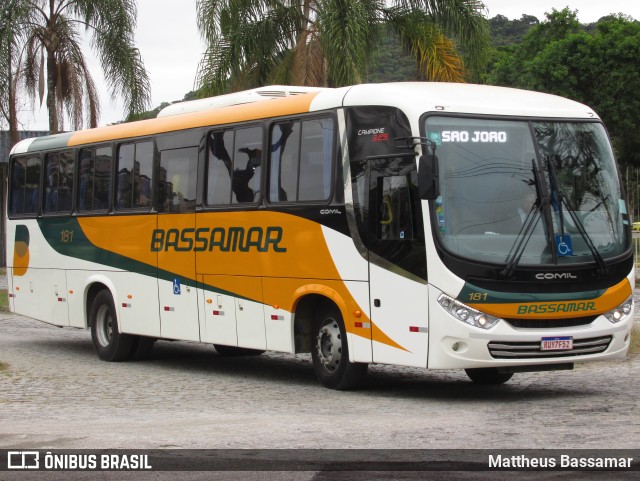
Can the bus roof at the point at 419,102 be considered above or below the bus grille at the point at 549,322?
above

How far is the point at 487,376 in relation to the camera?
14.3 m

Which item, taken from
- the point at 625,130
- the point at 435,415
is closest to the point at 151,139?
the point at 435,415

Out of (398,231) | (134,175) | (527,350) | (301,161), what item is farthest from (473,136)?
(134,175)

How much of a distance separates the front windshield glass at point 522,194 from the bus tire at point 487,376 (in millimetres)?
2224

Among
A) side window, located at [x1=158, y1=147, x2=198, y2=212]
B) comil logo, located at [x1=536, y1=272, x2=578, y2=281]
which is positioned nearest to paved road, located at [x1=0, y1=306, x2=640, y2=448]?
comil logo, located at [x1=536, y1=272, x2=578, y2=281]

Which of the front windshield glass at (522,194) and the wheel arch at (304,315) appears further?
the wheel arch at (304,315)

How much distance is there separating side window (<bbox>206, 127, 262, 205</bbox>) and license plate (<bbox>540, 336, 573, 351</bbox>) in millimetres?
4084

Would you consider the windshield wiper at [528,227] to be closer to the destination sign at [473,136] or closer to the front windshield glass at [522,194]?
the front windshield glass at [522,194]

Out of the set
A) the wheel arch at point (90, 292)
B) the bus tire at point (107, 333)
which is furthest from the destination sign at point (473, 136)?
the wheel arch at point (90, 292)

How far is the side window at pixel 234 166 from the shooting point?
14.8 meters

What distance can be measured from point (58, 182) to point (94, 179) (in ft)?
3.94

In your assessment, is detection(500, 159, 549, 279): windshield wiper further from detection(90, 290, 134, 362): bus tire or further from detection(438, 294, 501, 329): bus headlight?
detection(90, 290, 134, 362): bus tire

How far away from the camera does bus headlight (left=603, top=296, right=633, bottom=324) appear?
1273 centimetres

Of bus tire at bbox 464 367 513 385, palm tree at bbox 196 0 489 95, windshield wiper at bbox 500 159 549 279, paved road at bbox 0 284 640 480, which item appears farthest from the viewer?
palm tree at bbox 196 0 489 95
